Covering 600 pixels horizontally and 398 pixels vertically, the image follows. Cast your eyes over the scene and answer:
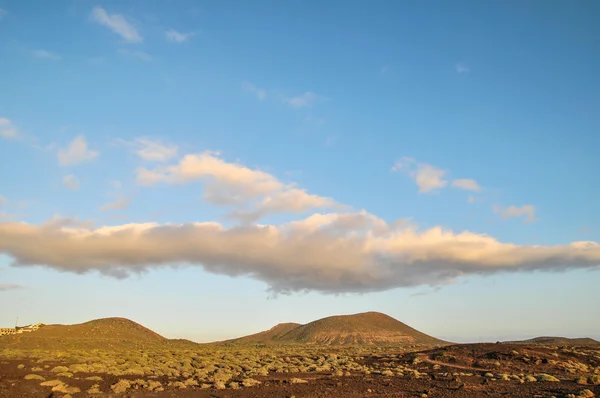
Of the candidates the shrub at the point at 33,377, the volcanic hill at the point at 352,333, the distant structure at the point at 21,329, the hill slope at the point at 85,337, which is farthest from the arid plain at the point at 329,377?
the volcanic hill at the point at 352,333

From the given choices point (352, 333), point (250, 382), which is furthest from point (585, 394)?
point (352, 333)

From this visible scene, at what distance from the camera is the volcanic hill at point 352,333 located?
156 metres

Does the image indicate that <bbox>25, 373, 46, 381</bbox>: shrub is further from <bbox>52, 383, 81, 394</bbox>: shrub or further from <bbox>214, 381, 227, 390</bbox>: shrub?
<bbox>214, 381, 227, 390</bbox>: shrub

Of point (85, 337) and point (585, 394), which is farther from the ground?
point (85, 337)

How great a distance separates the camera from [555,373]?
4131 cm

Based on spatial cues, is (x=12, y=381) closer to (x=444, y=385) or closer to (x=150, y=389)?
(x=150, y=389)

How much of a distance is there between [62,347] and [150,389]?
39067mm

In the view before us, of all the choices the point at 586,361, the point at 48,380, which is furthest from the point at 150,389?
the point at 586,361

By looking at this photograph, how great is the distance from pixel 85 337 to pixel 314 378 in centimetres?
6308

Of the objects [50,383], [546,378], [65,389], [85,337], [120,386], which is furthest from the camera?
[85,337]

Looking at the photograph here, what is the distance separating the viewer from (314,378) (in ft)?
121

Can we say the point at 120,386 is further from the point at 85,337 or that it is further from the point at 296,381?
the point at 85,337

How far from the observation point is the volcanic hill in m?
156

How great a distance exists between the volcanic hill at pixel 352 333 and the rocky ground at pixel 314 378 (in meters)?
Result: 106
